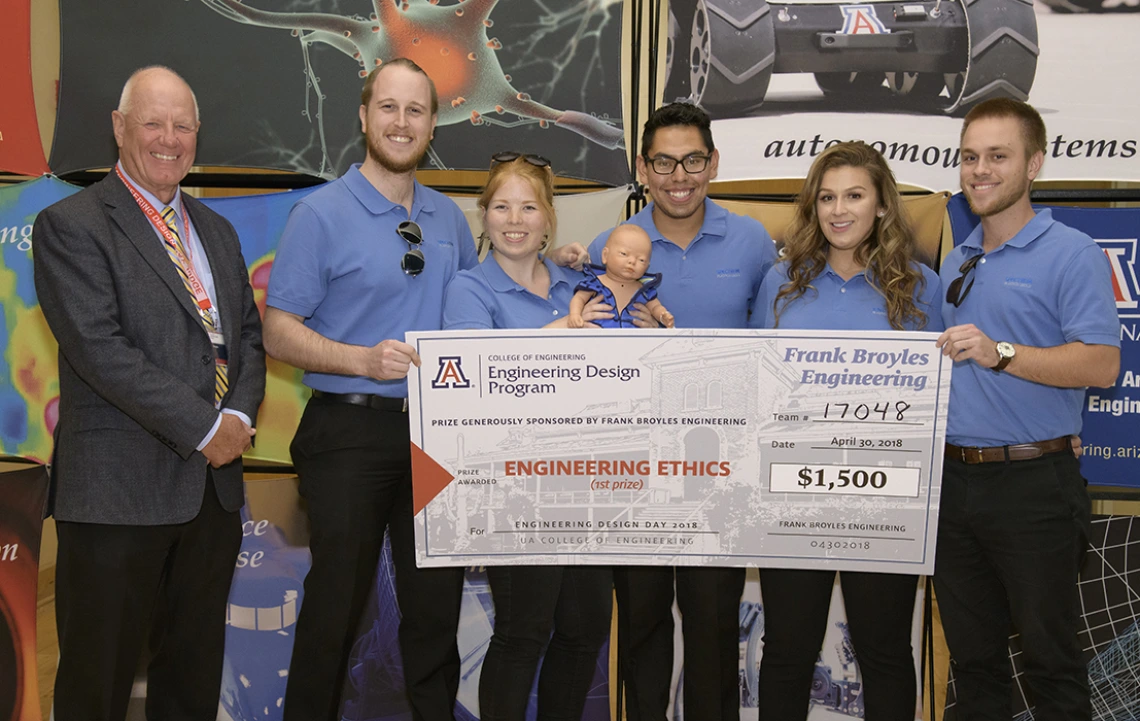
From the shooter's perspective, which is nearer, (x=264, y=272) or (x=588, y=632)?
(x=588, y=632)

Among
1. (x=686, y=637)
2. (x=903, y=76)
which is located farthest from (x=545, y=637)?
(x=903, y=76)

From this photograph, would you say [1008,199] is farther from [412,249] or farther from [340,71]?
[340,71]

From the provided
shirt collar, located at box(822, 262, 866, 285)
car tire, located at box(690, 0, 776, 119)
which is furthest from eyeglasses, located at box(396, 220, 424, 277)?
car tire, located at box(690, 0, 776, 119)

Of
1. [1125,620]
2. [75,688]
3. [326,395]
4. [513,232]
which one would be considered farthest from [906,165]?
[75,688]

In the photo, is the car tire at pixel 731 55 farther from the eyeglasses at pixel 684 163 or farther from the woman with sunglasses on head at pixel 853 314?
the woman with sunglasses on head at pixel 853 314

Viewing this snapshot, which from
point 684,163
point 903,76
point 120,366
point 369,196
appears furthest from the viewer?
point 903,76

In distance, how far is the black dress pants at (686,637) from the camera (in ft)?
8.59

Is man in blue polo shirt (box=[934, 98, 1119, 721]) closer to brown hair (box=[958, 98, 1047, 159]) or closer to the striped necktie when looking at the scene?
brown hair (box=[958, 98, 1047, 159])

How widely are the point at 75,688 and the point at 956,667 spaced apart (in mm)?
2671

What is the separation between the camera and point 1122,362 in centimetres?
324

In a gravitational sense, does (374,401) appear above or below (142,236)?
below

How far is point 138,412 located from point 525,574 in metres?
1.19

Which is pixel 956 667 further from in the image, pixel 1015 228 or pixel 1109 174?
pixel 1109 174

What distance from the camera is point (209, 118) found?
11.1 ft
